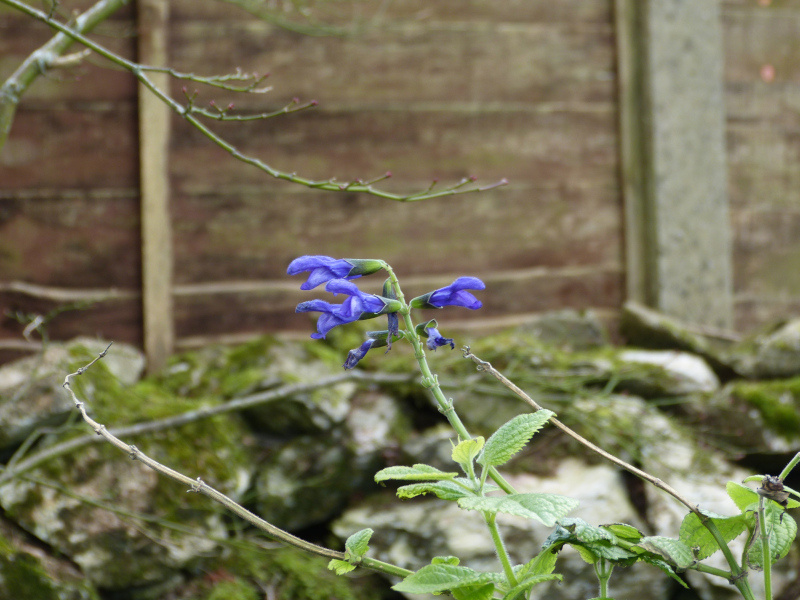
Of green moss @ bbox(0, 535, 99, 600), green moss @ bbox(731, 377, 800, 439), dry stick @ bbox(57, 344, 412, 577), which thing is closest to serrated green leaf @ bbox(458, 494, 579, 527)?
dry stick @ bbox(57, 344, 412, 577)

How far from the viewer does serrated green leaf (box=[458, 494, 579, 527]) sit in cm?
60

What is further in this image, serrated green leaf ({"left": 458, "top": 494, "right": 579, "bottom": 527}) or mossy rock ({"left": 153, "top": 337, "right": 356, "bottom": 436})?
mossy rock ({"left": 153, "top": 337, "right": 356, "bottom": 436})

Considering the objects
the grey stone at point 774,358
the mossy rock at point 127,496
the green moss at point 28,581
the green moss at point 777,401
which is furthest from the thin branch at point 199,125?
the grey stone at point 774,358

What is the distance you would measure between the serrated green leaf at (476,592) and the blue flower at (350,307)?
0.94ft

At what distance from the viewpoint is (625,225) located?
3.50 m

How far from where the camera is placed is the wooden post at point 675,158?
340 cm

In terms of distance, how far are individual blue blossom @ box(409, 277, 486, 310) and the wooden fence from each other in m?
2.46

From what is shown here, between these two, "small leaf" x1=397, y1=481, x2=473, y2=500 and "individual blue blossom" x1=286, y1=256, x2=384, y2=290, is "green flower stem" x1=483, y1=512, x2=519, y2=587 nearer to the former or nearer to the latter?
"small leaf" x1=397, y1=481, x2=473, y2=500

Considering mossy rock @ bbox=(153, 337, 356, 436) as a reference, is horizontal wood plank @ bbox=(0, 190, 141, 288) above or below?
above

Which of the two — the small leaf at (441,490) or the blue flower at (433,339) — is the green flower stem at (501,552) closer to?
the small leaf at (441,490)

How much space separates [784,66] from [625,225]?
4.14 ft

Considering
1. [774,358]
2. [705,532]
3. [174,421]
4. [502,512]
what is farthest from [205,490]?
[774,358]

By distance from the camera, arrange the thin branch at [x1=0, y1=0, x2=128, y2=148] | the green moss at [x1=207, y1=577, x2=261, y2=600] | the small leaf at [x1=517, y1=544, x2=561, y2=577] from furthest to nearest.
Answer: the green moss at [x1=207, y1=577, x2=261, y2=600], the thin branch at [x1=0, y1=0, x2=128, y2=148], the small leaf at [x1=517, y1=544, x2=561, y2=577]

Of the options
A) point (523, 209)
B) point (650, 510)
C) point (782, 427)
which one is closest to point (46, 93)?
point (523, 209)
